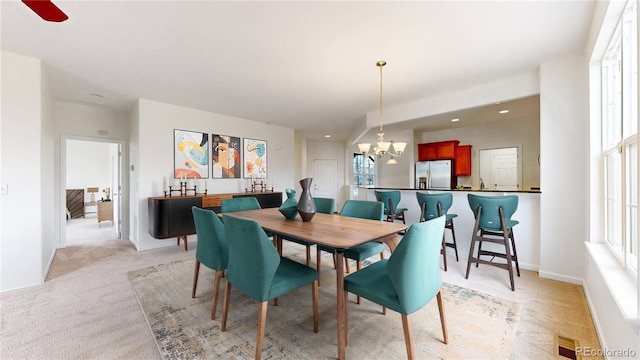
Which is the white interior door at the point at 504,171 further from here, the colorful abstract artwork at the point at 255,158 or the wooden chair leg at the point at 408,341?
the wooden chair leg at the point at 408,341

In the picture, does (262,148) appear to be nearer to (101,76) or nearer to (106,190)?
(101,76)

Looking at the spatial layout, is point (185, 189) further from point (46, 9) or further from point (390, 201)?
point (390, 201)

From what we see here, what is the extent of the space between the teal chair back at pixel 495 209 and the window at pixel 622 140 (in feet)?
2.25

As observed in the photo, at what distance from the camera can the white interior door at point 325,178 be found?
814 centimetres

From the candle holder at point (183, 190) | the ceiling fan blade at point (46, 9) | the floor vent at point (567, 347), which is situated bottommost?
the floor vent at point (567, 347)

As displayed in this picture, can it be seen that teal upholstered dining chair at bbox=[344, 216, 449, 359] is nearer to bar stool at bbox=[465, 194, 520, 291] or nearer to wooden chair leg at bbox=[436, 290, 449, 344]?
wooden chair leg at bbox=[436, 290, 449, 344]

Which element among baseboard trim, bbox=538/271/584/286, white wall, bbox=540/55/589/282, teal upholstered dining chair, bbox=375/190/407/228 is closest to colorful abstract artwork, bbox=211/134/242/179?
teal upholstered dining chair, bbox=375/190/407/228

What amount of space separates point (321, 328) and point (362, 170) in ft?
21.4

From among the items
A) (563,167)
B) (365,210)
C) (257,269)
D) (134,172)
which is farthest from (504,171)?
(134,172)

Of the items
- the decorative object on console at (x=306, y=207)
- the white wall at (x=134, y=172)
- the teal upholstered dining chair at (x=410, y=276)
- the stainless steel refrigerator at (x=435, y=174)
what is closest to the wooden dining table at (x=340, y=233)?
the decorative object on console at (x=306, y=207)

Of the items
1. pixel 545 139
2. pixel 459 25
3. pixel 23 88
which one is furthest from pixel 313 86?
pixel 23 88

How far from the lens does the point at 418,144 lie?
20.9 ft

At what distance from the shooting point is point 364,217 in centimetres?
267

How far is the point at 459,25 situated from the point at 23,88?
442 centimetres
